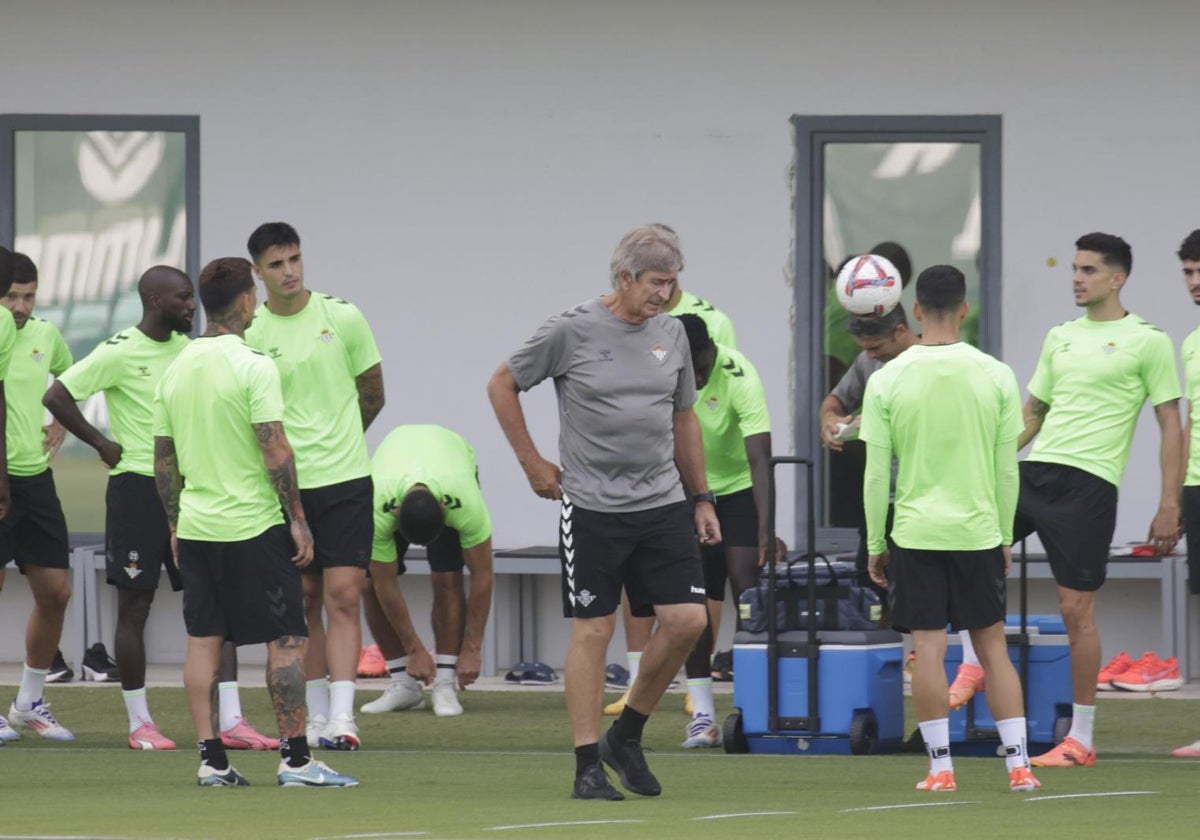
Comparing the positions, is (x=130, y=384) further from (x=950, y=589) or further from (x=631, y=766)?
(x=950, y=589)

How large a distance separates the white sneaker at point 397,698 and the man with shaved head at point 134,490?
4.54 ft

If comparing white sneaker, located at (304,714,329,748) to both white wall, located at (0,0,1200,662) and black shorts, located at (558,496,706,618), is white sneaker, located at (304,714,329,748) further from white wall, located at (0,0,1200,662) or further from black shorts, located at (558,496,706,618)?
white wall, located at (0,0,1200,662)

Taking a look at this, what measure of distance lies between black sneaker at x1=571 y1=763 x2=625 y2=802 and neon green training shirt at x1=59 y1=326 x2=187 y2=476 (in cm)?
278

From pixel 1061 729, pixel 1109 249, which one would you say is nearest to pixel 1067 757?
pixel 1061 729

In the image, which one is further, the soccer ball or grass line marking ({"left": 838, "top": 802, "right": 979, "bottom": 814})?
the soccer ball

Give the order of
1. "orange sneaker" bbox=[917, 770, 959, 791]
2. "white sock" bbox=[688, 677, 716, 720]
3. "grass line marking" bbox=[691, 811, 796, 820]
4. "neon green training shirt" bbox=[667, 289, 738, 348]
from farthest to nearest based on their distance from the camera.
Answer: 1. "neon green training shirt" bbox=[667, 289, 738, 348]
2. "white sock" bbox=[688, 677, 716, 720]
3. "orange sneaker" bbox=[917, 770, 959, 791]
4. "grass line marking" bbox=[691, 811, 796, 820]

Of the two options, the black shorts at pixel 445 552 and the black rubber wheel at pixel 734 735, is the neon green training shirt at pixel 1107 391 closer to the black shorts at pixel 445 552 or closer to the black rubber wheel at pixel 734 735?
the black rubber wheel at pixel 734 735

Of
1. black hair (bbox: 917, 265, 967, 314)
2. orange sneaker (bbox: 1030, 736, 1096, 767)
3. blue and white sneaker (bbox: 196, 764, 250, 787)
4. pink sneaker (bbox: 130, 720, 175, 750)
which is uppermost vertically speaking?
black hair (bbox: 917, 265, 967, 314)

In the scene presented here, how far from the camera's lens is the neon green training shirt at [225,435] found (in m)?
7.62

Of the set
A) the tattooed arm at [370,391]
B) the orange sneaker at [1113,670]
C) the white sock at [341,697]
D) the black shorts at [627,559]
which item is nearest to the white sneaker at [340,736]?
the white sock at [341,697]

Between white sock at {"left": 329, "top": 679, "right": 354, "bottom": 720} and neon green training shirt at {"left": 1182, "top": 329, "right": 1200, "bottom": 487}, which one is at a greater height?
neon green training shirt at {"left": 1182, "top": 329, "right": 1200, "bottom": 487}

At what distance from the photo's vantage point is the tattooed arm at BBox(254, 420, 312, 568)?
24.9 feet

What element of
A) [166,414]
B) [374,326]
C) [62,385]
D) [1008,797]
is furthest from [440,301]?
[1008,797]

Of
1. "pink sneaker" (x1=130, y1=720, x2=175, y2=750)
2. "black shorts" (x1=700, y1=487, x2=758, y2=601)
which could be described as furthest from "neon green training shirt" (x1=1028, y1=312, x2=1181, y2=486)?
"pink sneaker" (x1=130, y1=720, x2=175, y2=750)
